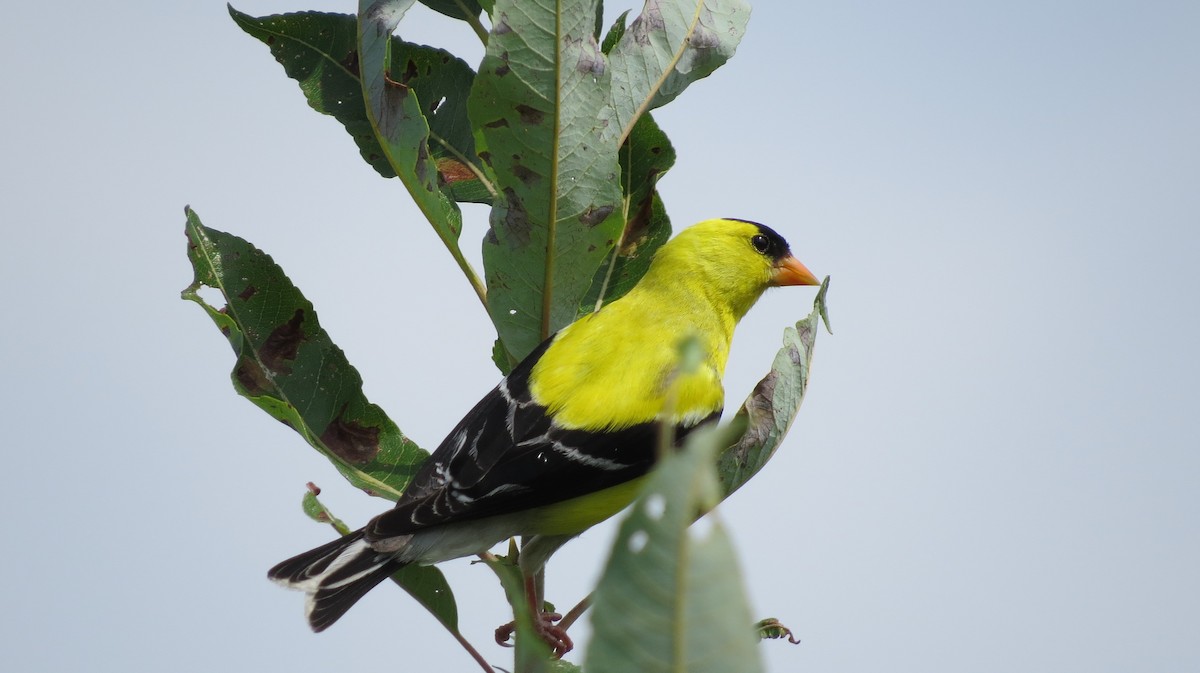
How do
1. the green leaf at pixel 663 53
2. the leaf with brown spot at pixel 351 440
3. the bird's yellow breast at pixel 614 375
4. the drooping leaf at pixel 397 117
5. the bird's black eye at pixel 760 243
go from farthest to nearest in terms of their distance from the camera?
the bird's black eye at pixel 760 243 → the bird's yellow breast at pixel 614 375 → the leaf with brown spot at pixel 351 440 → the green leaf at pixel 663 53 → the drooping leaf at pixel 397 117

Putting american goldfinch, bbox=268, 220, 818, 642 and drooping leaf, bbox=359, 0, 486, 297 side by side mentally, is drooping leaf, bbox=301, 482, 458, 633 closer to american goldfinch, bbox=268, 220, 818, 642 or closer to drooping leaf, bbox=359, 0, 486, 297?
american goldfinch, bbox=268, 220, 818, 642

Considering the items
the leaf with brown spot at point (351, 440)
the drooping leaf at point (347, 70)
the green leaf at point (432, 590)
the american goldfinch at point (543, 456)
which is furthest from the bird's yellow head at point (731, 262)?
the green leaf at point (432, 590)

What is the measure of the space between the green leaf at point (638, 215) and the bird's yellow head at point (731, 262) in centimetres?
69

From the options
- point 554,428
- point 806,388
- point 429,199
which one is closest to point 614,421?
point 554,428

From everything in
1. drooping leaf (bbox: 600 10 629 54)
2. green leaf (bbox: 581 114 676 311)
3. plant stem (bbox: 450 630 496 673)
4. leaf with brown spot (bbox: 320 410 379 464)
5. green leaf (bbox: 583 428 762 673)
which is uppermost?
drooping leaf (bbox: 600 10 629 54)

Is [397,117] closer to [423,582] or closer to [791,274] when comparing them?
[423,582]

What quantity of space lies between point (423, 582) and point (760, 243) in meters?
1.99

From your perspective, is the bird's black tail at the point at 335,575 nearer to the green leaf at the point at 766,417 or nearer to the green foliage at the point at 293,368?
the green foliage at the point at 293,368

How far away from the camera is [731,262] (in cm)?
387

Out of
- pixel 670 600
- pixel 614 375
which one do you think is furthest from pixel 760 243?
pixel 670 600

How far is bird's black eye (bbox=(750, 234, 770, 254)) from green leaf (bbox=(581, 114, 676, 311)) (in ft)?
3.74

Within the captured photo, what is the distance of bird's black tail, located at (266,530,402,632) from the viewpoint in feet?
8.77

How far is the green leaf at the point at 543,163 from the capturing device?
2184 mm

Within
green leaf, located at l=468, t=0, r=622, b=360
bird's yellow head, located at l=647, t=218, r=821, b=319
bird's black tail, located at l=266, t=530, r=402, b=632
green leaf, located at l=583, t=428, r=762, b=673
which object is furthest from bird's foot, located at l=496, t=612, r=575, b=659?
green leaf, located at l=583, t=428, r=762, b=673
